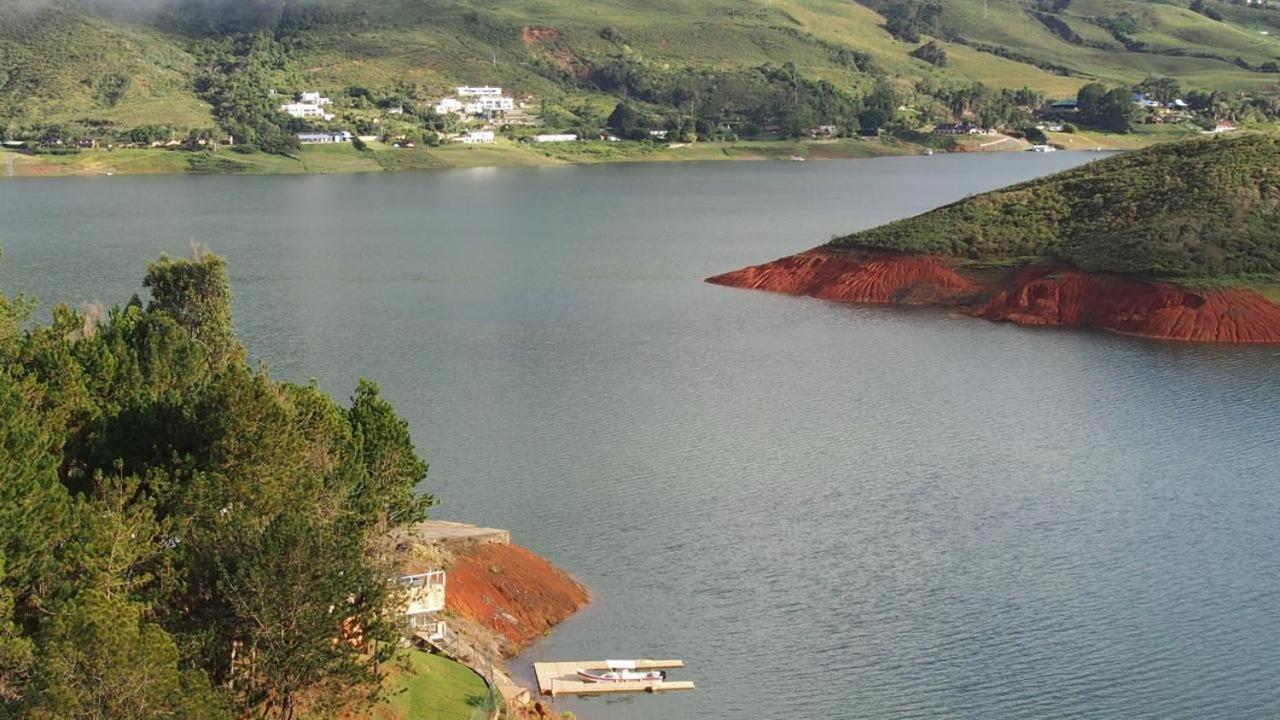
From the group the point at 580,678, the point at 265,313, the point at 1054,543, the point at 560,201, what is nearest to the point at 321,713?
the point at 580,678

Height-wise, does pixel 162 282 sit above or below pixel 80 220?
above

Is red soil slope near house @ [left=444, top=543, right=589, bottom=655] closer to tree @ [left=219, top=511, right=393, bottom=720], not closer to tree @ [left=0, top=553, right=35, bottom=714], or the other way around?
tree @ [left=219, top=511, right=393, bottom=720]

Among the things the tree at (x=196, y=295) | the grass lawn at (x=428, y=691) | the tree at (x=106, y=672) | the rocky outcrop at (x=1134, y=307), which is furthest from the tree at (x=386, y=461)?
the rocky outcrop at (x=1134, y=307)

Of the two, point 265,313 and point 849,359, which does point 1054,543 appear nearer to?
point 849,359

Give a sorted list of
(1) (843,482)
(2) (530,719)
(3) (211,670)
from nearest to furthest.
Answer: (3) (211,670), (2) (530,719), (1) (843,482)

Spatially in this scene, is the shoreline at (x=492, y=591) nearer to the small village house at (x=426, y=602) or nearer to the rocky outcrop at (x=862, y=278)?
the small village house at (x=426, y=602)

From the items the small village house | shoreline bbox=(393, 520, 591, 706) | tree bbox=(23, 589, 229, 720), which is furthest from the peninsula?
tree bbox=(23, 589, 229, 720)
